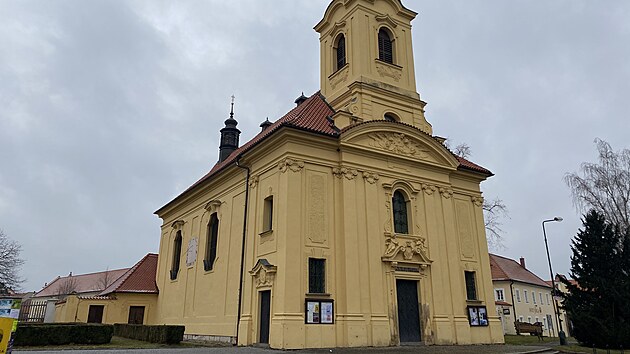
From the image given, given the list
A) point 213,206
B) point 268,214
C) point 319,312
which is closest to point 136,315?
point 213,206

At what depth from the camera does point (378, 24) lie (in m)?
25.3

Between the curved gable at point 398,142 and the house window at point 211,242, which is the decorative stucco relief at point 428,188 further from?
the house window at point 211,242

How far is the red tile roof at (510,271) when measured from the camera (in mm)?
48219

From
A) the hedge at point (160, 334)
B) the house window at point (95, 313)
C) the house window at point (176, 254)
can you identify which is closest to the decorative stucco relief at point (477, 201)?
the hedge at point (160, 334)

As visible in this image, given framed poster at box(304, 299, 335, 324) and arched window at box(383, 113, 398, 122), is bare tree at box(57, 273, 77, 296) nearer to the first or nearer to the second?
arched window at box(383, 113, 398, 122)

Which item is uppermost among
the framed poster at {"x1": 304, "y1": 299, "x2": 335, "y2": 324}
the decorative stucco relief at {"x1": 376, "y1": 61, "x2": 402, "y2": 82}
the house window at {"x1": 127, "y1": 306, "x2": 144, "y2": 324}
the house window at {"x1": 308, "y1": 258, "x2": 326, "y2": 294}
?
the decorative stucco relief at {"x1": 376, "y1": 61, "x2": 402, "y2": 82}

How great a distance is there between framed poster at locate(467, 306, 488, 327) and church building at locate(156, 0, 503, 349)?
7 cm

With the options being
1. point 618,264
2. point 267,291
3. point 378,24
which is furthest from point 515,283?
point 267,291

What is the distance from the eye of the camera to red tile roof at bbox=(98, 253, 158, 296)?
105 ft

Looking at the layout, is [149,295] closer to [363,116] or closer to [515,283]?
[363,116]

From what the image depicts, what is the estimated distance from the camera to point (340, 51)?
84.4ft

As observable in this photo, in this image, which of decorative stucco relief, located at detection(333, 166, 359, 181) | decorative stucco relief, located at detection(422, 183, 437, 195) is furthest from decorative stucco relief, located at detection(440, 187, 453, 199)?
decorative stucco relief, located at detection(333, 166, 359, 181)

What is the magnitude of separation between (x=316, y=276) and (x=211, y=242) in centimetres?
965

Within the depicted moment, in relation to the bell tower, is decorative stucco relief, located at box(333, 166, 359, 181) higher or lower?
lower
